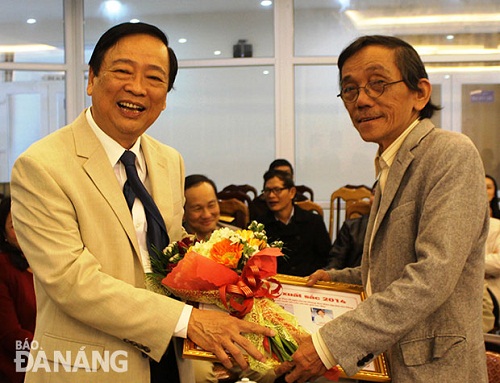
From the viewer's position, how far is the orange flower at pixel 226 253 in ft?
5.50

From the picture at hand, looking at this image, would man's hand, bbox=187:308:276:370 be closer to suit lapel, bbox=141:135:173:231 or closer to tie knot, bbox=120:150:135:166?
suit lapel, bbox=141:135:173:231

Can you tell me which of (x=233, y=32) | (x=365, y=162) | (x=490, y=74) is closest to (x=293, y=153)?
(x=365, y=162)

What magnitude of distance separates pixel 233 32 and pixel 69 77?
93.3 inches

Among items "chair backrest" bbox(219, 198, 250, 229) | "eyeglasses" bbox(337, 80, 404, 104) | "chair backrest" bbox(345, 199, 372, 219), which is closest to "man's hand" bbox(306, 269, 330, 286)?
"eyeglasses" bbox(337, 80, 404, 104)

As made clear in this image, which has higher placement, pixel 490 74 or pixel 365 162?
pixel 490 74

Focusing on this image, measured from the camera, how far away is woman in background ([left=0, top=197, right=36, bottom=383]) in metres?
3.23

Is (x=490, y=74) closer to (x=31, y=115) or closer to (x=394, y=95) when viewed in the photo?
(x=31, y=115)

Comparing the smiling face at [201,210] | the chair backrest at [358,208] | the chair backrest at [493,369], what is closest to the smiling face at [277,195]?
the chair backrest at [358,208]

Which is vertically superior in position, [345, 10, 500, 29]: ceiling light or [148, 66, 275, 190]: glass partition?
[345, 10, 500, 29]: ceiling light

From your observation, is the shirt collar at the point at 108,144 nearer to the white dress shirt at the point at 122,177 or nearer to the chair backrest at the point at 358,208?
the white dress shirt at the point at 122,177

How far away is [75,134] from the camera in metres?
1.73

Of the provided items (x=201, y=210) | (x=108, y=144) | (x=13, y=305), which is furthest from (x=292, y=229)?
(x=108, y=144)

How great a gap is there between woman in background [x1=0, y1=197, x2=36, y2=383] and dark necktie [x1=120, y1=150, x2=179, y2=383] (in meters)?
1.59

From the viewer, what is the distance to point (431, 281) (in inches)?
61.6
